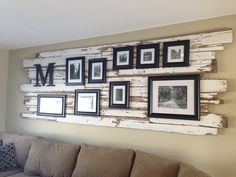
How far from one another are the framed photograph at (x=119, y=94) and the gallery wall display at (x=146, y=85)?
1cm

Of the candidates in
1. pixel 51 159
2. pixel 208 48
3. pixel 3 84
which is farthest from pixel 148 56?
pixel 3 84

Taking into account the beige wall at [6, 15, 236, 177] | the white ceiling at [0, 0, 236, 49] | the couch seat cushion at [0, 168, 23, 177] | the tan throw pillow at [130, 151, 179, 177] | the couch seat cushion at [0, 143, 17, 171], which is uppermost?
the white ceiling at [0, 0, 236, 49]

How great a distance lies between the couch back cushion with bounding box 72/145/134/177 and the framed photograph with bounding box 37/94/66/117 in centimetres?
96

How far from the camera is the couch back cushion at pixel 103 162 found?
8.97 ft

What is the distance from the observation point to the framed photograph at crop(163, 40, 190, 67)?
2818 mm

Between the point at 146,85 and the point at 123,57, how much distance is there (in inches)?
18.3

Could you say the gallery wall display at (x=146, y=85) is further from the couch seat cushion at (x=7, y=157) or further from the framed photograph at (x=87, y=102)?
the couch seat cushion at (x=7, y=157)

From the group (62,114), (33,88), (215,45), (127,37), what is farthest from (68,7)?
(33,88)

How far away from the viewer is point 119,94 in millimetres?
3270

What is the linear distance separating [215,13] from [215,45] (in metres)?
0.30

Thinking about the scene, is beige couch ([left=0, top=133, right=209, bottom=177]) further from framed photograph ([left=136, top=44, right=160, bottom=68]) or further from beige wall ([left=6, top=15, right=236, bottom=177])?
framed photograph ([left=136, top=44, right=160, bottom=68])

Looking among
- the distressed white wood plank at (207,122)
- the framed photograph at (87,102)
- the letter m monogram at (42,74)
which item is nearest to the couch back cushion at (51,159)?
the framed photograph at (87,102)

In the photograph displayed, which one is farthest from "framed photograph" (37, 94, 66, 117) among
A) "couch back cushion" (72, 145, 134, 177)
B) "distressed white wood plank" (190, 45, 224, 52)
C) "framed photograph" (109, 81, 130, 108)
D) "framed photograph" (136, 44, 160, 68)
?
"distressed white wood plank" (190, 45, 224, 52)

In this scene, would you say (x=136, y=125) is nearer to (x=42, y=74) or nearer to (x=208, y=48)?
(x=208, y=48)
